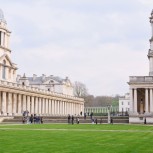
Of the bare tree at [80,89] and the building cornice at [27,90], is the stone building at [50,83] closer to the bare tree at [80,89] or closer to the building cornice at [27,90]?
the building cornice at [27,90]

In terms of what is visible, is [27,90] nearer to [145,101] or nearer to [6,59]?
[6,59]

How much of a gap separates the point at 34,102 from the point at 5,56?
15117 millimetres

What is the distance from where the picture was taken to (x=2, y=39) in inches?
4018

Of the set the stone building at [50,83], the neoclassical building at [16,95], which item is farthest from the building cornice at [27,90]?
the stone building at [50,83]

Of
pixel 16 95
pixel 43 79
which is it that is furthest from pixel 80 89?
pixel 16 95

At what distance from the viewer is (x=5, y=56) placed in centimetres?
9912

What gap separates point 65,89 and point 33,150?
12986 centimetres

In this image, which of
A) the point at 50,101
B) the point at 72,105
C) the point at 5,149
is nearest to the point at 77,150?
the point at 5,149

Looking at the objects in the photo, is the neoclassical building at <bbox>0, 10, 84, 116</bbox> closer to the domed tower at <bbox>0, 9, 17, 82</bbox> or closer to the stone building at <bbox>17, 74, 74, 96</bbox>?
the domed tower at <bbox>0, 9, 17, 82</bbox>

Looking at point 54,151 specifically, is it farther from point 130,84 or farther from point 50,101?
point 50,101

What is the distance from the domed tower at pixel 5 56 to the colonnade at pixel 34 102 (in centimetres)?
737

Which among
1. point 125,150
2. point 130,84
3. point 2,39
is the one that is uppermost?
point 2,39

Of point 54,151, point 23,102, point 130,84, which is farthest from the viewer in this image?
point 23,102

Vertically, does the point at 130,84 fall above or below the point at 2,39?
below
